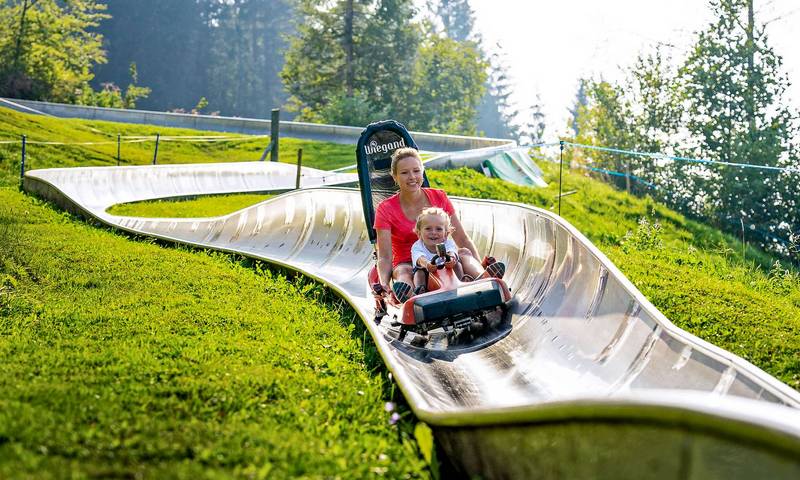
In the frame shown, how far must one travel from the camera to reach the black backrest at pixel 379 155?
809cm

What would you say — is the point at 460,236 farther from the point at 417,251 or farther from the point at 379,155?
the point at 379,155

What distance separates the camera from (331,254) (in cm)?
1002

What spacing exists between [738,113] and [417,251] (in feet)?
57.3

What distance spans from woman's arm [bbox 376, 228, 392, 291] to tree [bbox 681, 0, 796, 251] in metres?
14.6

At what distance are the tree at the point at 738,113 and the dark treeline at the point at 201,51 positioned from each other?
46.8 meters

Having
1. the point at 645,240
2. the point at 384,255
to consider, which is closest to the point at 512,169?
the point at 645,240

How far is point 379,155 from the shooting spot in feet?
27.0

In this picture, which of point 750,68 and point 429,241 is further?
point 750,68

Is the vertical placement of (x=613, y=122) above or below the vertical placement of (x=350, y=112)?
above

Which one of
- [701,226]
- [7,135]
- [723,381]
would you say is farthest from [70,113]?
[723,381]

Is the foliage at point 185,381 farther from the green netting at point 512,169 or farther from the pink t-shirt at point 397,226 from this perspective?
the green netting at point 512,169

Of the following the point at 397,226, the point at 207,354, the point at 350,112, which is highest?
the point at 350,112

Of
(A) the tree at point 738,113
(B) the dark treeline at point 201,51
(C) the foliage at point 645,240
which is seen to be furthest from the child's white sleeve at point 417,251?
(B) the dark treeline at point 201,51

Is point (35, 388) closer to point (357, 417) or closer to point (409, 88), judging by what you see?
point (357, 417)
